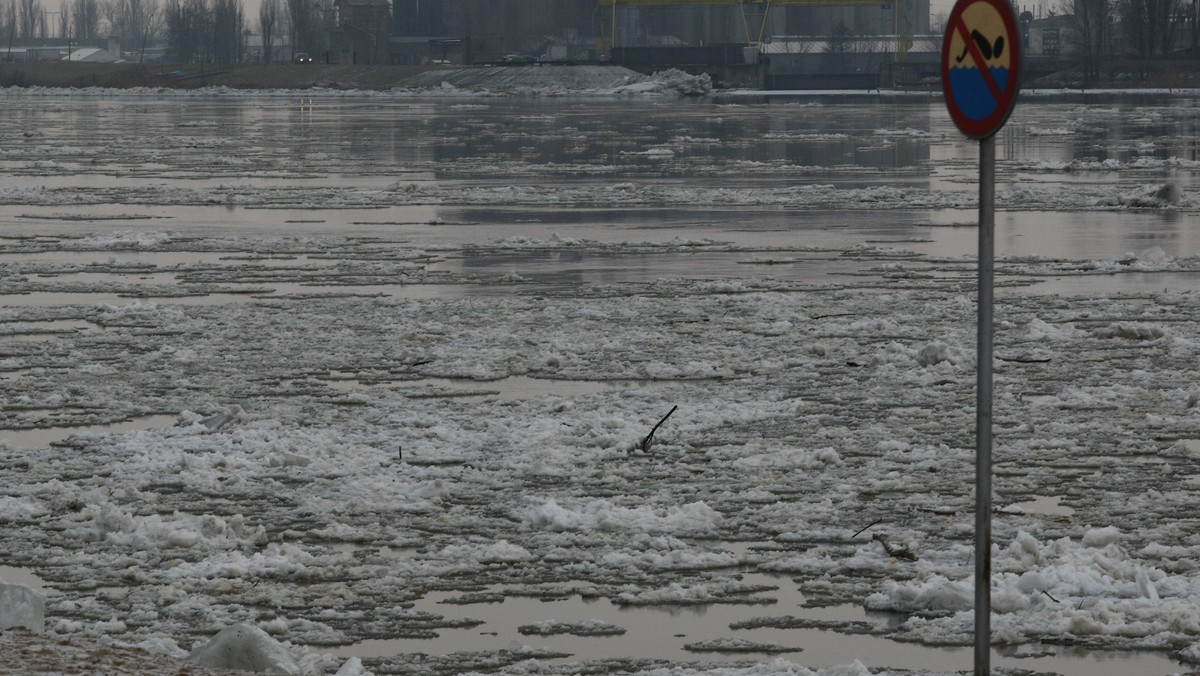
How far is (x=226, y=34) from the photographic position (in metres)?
172

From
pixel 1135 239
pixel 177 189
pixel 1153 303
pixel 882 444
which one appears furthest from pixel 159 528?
pixel 177 189

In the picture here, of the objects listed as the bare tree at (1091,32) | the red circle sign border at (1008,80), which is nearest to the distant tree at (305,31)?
the bare tree at (1091,32)

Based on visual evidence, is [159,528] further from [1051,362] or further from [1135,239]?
[1135,239]

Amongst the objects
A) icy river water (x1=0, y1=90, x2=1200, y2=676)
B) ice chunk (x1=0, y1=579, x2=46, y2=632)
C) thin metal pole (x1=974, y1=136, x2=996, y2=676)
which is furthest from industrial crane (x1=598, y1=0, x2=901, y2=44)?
thin metal pole (x1=974, y1=136, x2=996, y2=676)

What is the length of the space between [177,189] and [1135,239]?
53.9 feet

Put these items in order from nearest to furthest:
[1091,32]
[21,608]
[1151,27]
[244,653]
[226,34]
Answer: [244,653] < [21,608] < [1151,27] < [1091,32] < [226,34]

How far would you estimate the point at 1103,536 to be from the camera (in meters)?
7.08

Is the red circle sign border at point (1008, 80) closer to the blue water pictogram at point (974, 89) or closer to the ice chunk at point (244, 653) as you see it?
the blue water pictogram at point (974, 89)

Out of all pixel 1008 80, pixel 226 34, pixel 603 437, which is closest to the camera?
pixel 1008 80

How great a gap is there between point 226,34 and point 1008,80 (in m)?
175

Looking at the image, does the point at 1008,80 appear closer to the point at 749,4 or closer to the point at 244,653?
the point at 244,653

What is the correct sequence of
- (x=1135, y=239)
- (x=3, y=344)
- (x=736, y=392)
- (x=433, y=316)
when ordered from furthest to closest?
(x=1135, y=239) < (x=433, y=316) < (x=3, y=344) < (x=736, y=392)

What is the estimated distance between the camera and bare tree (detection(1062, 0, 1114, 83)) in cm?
12050

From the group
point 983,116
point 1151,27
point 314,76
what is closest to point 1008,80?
point 983,116
